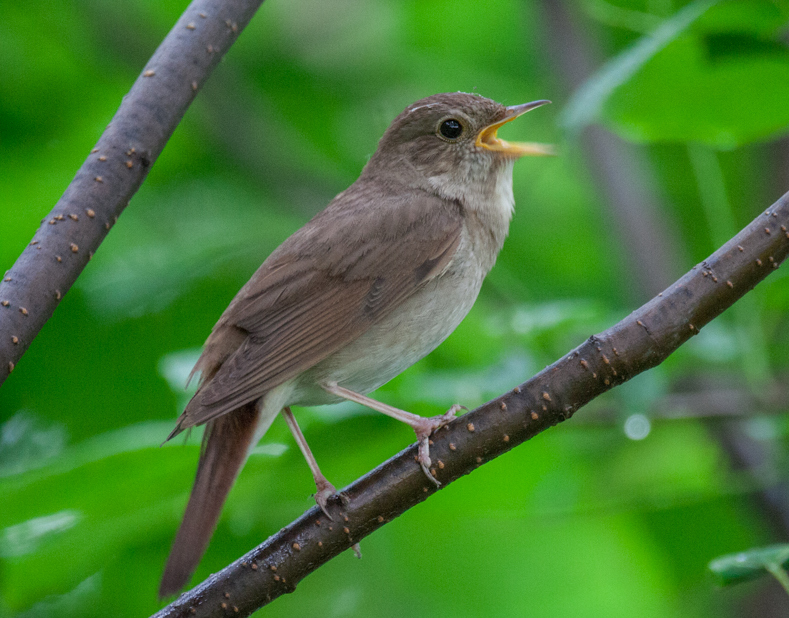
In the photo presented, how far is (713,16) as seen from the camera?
3604 mm

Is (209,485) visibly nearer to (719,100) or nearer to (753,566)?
(753,566)

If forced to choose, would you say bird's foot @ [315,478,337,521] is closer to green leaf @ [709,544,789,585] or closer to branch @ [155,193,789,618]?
branch @ [155,193,789,618]

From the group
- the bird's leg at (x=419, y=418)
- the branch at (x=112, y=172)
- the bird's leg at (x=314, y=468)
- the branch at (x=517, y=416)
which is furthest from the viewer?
the bird's leg at (x=314, y=468)

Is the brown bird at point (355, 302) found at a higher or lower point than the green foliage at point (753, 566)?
higher

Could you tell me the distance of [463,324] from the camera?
14.0 feet

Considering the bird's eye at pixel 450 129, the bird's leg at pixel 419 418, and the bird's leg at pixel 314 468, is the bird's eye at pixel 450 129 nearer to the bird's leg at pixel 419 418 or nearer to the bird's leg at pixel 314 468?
the bird's leg at pixel 419 418

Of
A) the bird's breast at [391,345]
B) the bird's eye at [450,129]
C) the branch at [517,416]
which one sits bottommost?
the branch at [517,416]

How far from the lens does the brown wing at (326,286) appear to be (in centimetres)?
316

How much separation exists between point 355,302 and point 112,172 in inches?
40.1

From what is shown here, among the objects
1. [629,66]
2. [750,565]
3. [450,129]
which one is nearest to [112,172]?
[450,129]

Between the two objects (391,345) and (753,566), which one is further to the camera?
(391,345)

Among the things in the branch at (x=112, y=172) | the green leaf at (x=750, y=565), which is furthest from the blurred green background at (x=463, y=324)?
the green leaf at (x=750, y=565)

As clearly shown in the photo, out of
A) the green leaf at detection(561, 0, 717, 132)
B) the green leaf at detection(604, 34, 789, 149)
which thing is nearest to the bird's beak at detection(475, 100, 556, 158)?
the green leaf at detection(561, 0, 717, 132)

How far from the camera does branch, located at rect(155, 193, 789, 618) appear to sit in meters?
2.65
